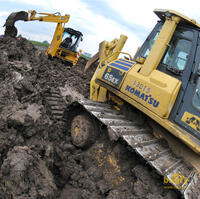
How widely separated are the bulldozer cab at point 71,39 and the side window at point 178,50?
827 cm

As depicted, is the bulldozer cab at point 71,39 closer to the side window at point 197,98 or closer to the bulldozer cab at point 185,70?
the bulldozer cab at point 185,70

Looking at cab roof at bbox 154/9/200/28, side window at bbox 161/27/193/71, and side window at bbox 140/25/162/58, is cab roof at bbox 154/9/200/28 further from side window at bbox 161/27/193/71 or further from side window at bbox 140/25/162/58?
side window at bbox 140/25/162/58

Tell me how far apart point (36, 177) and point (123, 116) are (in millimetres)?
2122

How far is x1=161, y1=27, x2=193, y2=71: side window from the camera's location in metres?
3.42

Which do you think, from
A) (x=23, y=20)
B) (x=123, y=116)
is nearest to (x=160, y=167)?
(x=123, y=116)

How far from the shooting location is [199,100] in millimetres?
3121

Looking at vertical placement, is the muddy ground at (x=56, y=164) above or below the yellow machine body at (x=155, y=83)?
below

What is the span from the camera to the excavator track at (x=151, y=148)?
8.75 feet

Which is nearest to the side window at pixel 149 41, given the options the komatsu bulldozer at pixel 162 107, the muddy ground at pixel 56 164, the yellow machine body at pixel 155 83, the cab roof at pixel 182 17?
the komatsu bulldozer at pixel 162 107

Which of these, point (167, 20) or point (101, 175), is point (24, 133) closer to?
point (101, 175)

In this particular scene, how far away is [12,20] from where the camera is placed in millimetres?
9078

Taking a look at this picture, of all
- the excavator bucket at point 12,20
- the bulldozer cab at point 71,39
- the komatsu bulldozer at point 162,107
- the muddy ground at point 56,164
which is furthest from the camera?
the bulldozer cab at point 71,39

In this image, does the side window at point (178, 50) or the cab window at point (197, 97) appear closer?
the cab window at point (197, 97)

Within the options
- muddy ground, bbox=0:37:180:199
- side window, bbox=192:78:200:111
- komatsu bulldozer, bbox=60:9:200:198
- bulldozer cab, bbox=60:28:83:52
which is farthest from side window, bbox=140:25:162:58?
bulldozer cab, bbox=60:28:83:52
